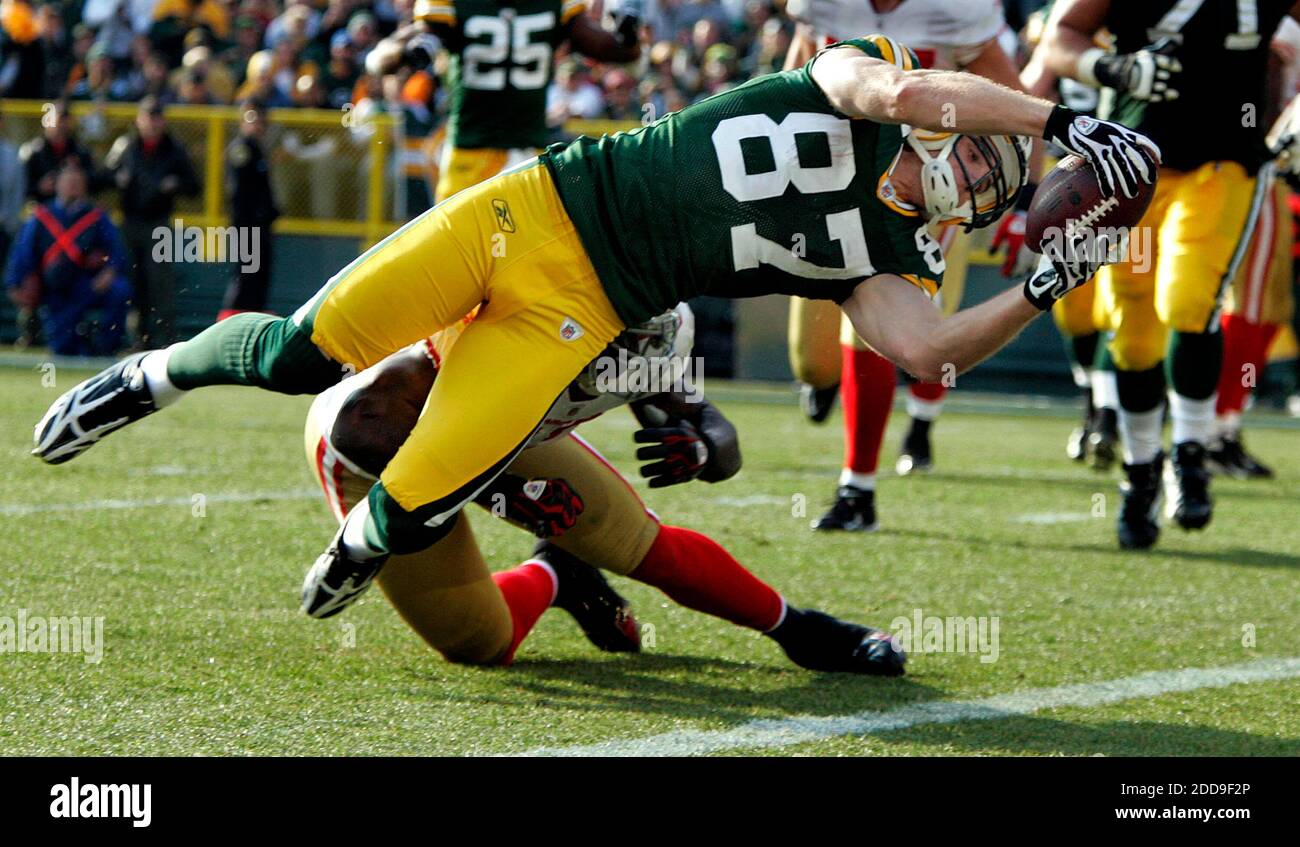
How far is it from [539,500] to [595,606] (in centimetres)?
49

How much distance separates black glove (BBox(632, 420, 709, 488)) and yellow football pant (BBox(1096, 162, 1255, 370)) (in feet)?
6.86

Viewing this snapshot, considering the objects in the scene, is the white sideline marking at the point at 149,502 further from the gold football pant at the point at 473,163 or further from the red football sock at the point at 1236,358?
the red football sock at the point at 1236,358

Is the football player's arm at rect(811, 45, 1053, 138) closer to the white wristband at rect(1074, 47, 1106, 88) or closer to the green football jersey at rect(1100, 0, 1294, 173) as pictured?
the white wristband at rect(1074, 47, 1106, 88)

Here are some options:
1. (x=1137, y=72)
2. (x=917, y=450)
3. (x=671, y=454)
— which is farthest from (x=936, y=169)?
(x=917, y=450)

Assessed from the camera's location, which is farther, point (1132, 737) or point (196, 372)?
point (196, 372)

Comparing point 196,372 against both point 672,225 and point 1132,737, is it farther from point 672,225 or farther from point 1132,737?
point 1132,737

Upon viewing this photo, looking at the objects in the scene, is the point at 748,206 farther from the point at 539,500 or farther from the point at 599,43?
the point at 599,43

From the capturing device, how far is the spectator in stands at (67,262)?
1057cm

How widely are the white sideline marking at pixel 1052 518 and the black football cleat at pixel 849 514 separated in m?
0.61

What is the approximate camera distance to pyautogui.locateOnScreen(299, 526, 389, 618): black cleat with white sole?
10.1 ft

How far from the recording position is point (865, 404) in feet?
17.5
